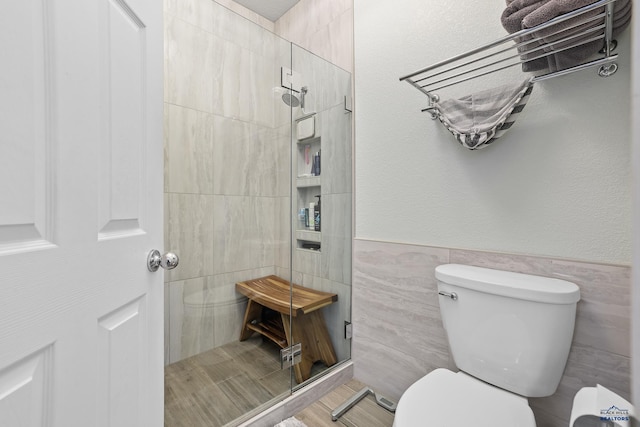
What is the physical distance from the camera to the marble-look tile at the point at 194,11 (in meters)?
1.40

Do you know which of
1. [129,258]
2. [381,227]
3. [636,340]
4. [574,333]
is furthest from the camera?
[381,227]

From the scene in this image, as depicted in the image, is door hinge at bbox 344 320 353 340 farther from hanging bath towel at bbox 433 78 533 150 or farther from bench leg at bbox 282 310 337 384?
hanging bath towel at bbox 433 78 533 150

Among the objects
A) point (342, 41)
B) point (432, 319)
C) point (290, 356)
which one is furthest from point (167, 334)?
point (342, 41)

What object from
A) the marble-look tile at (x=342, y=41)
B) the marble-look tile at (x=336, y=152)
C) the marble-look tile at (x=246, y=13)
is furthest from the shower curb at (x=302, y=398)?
the marble-look tile at (x=246, y=13)

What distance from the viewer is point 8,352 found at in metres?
0.40

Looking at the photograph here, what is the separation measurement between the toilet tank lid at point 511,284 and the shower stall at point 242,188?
679mm

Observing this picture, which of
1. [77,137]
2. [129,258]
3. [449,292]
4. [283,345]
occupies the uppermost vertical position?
[77,137]

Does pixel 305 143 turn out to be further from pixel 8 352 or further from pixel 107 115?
pixel 8 352

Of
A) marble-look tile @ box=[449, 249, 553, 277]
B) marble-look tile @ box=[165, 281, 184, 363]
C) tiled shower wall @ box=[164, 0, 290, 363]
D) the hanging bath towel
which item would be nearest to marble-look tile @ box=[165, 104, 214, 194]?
tiled shower wall @ box=[164, 0, 290, 363]

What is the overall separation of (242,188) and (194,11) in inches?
37.3

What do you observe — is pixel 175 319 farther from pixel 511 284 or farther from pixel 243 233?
pixel 511 284

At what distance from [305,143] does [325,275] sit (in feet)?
2.52

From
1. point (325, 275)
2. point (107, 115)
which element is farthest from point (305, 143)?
point (107, 115)

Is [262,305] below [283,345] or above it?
above
